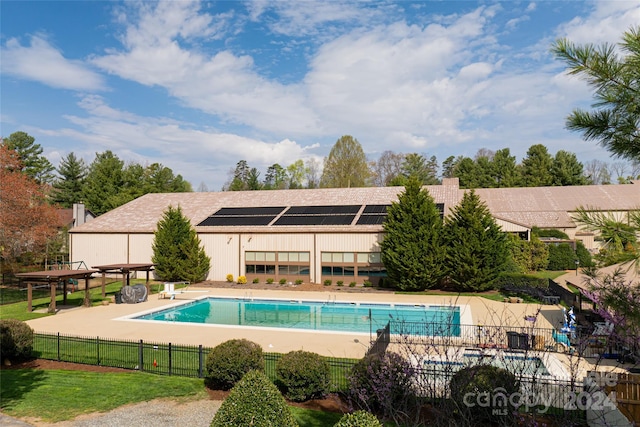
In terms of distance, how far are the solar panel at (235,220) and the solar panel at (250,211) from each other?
0.69 meters

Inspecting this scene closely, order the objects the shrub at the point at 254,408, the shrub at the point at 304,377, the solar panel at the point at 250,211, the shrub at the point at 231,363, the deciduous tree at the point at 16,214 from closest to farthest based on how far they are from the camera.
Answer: the shrub at the point at 254,408 < the shrub at the point at 304,377 < the shrub at the point at 231,363 < the deciduous tree at the point at 16,214 < the solar panel at the point at 250,211

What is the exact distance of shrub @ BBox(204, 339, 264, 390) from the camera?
38.7 feet

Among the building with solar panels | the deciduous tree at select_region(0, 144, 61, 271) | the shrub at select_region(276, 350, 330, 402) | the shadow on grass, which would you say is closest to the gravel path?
the shadow on grass

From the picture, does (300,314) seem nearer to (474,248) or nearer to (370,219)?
(370,219)

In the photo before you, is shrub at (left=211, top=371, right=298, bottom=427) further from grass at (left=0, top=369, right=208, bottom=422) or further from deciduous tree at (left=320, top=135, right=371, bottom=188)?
deciduous tree at (left=320, top=135, right=371, bottom=188)

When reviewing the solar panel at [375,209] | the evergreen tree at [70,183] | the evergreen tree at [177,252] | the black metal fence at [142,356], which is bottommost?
the black metal fence at [142,356]

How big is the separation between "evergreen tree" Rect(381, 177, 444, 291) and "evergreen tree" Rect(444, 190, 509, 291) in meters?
0.99

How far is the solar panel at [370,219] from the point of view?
34094mm

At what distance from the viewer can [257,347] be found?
12.5 meters

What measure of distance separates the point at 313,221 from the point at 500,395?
27354mm

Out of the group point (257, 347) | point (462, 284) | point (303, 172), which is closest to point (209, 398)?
point (257, 347)

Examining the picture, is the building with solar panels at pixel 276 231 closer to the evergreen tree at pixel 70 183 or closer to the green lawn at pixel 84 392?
the green lawn at pixel 84 392

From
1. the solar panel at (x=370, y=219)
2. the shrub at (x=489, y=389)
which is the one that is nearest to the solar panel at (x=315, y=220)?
the solar panel at (x=370, y=219)

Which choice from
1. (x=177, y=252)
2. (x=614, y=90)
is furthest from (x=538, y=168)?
(x=614, y=90)
